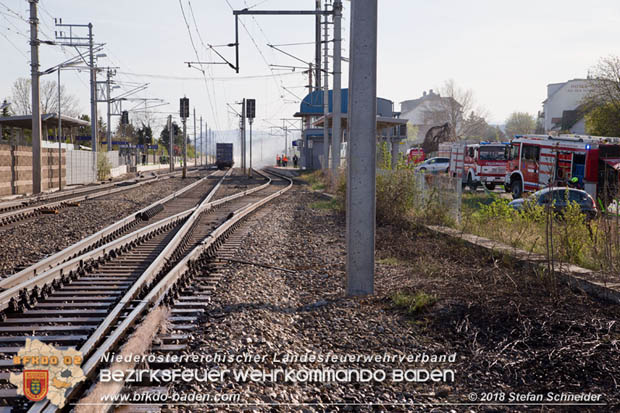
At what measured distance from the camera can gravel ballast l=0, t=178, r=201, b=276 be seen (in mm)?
9293

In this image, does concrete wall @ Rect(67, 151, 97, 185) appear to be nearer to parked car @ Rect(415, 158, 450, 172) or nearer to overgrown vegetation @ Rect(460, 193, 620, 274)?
parked car @ Rect(415, 158, 450, 172)

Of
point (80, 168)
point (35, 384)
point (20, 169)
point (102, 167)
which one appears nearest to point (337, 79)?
point (20, 169)

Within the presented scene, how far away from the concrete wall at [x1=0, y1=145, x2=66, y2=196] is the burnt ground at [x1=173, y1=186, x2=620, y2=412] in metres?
17.3

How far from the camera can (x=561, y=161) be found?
25.1 m

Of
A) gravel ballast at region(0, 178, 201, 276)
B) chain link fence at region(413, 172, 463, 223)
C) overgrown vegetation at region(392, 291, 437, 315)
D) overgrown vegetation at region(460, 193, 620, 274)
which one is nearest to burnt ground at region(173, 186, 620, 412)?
overgrown vegetation at region(392, 291, 437, 315)

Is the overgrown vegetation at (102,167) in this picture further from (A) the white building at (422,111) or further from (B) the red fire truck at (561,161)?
(A) the white building at (422,111)

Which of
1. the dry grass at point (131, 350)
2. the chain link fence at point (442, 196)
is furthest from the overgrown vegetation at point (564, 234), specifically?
the dry grass at point (131, 350)

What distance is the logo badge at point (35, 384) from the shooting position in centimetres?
378

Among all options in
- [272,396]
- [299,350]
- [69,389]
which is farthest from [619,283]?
[69,389]

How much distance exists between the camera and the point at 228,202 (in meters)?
20.3

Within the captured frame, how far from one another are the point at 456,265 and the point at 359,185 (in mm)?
2640

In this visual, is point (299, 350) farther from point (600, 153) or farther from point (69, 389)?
point (600, 153)

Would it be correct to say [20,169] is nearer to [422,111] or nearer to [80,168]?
[80,168]

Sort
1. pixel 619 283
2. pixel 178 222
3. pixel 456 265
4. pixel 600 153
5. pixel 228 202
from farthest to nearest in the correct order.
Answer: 1. pixel 600 153
2. pixel 228 202
3. pixel 178 222
4. pixel 456 265
5. pixel 619 283
